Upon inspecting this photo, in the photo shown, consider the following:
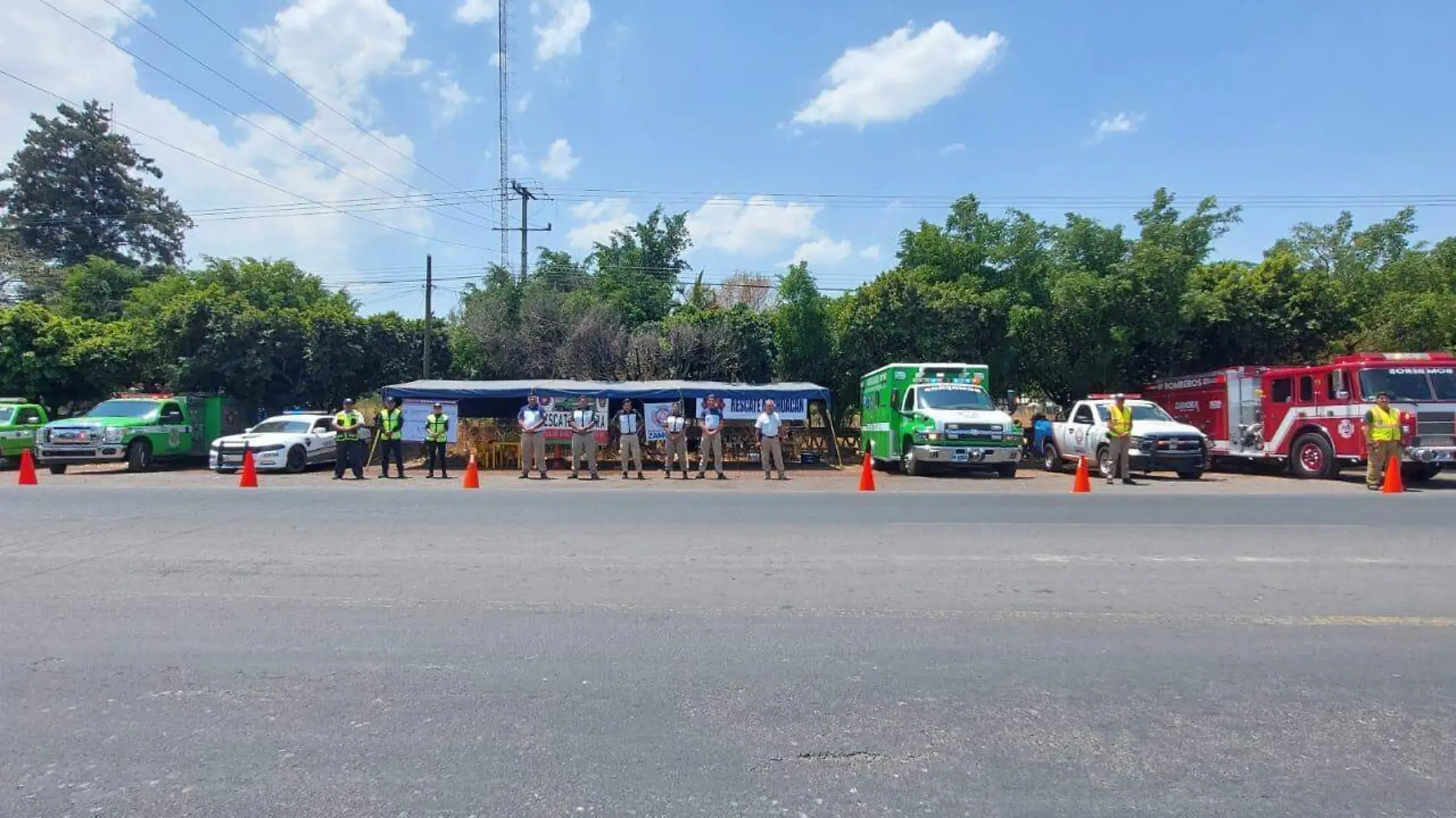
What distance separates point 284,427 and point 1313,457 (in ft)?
76.1

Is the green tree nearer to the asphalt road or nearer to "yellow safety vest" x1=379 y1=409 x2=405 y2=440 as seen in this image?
"yellow safety vest" x1=379 y1=409 x2=405 y2=440

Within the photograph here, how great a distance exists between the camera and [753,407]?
22.2m

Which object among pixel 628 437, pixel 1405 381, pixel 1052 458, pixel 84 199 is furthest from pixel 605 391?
pixel 84 199

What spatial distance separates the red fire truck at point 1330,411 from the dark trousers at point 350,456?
19.6m

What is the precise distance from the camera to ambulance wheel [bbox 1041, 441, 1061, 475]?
22.0 m

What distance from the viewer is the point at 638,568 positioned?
783 centimetres

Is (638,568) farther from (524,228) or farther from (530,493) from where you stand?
(524,228)

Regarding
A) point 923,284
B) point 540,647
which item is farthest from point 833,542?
point 923,284

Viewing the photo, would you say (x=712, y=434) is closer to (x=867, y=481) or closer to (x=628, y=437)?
(x=628, y=437)

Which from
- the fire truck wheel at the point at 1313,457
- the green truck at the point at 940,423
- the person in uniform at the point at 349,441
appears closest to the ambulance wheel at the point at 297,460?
the person in uniform at the point at 349,441

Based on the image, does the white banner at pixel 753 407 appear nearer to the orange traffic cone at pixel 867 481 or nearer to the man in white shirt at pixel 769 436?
the man in white shirt at pixel 769 436

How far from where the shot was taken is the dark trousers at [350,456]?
1750 centimetres

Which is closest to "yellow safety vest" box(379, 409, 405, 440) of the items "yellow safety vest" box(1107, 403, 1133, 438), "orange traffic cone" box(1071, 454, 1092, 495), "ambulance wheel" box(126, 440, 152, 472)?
"ambulance wheel" box(126, 440, 152, 472)

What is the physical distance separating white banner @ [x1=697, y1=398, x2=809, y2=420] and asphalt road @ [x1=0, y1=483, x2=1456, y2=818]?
41.3 feet
